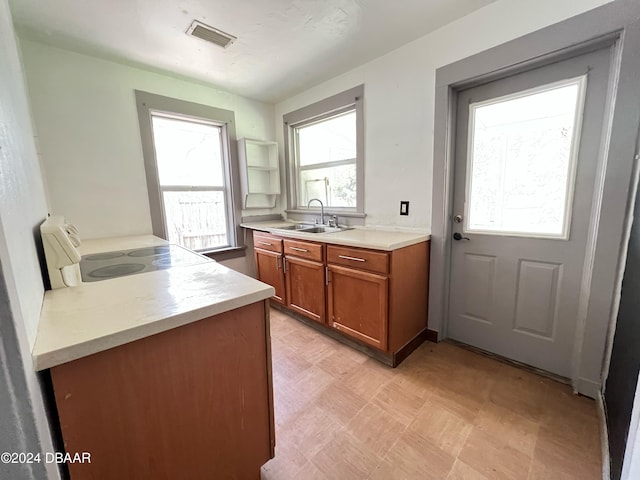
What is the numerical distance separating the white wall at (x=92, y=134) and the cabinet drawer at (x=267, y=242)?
3.42 ft

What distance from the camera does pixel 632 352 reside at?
107 centimetres

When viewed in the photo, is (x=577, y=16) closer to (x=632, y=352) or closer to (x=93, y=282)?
(x=632, y=352)

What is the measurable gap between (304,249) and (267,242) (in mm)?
591

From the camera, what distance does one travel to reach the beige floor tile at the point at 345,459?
45.9 inches

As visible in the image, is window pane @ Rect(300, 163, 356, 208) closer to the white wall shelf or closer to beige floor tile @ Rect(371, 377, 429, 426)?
the white wall shelf

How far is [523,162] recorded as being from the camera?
1.72 metres

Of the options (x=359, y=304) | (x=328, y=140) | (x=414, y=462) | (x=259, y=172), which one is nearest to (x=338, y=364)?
(x=359, y=304)

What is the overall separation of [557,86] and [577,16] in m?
0.33

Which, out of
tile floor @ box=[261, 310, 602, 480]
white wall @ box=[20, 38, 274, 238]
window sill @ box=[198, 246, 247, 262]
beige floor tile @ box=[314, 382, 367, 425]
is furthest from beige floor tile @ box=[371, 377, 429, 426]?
white wall @ box=[20, 38, 274, 238]

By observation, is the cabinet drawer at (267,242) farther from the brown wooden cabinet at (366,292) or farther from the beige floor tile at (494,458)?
the beige floor tile at (494,458)

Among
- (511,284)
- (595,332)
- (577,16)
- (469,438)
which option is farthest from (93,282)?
(577,16)

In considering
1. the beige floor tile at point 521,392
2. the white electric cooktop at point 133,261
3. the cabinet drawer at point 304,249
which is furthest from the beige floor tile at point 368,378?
the white electric cooktop at point 133,261

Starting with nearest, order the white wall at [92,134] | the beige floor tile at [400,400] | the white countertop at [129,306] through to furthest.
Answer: the white countertop at [129,306], the beige floor tile at [400,400], the white wall at [92,134]

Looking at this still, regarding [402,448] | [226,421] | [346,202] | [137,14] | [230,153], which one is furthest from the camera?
[230,153]
